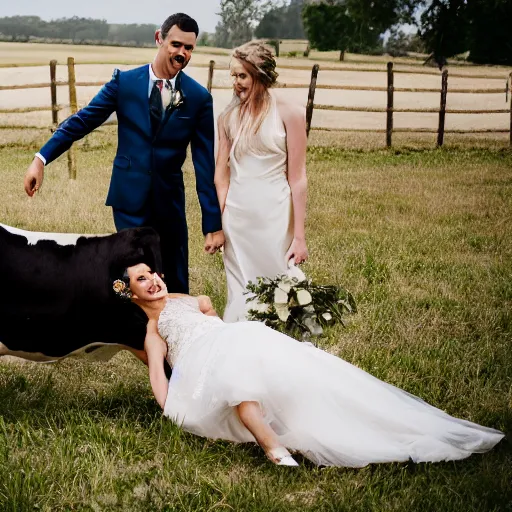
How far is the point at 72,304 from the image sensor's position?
3.62 meters

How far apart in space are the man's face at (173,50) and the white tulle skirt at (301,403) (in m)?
1.45

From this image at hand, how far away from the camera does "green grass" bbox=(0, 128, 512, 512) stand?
3.11 metres

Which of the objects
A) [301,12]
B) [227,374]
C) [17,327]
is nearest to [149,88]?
[17,327]

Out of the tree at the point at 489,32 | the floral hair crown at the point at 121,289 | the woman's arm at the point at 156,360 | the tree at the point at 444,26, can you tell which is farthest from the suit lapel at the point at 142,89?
the tree at the point at 444,26

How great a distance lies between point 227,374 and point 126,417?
84cm

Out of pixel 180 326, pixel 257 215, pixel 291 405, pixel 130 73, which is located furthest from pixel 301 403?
pixel 130 73

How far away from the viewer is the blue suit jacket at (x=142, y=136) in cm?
409

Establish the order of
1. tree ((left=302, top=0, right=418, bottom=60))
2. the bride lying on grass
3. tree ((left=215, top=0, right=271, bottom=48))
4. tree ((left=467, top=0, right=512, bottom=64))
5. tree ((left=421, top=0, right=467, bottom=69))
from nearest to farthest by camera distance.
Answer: the bride lying on grass → tree ((left=215, top=0, right=271, bottom=48)) → tree ((left=467, top=0, right=512, bottom=64)) → tree ((left=421, top=0, right=467, bottom=69)) → tree ((left=302, top=0, right=418, bottom=60))

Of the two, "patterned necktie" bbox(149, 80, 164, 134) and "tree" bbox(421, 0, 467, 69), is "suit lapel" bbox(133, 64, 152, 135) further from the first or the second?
"tree" bbox(421, 0, 467, 69)

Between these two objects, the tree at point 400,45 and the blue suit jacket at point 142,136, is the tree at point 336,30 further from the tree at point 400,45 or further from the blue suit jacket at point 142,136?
the blue suit jacket at point 142,136

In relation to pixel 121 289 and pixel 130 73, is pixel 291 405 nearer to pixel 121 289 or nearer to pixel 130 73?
pixel 121 289

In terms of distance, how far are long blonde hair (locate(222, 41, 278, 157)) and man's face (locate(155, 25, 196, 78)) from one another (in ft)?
1.40

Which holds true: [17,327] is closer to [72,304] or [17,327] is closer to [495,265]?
[72,304]

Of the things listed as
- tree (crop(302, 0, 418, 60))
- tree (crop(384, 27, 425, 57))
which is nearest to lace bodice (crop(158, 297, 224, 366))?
tree (crop(302, 0, 418, 60))
